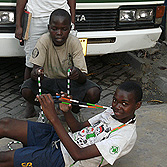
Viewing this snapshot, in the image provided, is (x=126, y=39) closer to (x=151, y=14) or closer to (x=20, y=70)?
(x=151, y=14)

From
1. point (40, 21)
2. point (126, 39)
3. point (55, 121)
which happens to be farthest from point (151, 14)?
point (55, 121)

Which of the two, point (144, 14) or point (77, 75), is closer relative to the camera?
point (77, 75)

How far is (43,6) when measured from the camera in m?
3.35

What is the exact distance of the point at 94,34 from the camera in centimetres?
406

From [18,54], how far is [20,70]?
3.47 ft

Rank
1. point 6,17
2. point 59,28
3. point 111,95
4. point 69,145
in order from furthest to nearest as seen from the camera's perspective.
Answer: point 111,95, point 6,17, point 59,28, point 69,145

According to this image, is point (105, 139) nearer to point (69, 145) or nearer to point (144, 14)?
point (69, 145)

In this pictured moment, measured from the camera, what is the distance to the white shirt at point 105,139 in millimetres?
2156

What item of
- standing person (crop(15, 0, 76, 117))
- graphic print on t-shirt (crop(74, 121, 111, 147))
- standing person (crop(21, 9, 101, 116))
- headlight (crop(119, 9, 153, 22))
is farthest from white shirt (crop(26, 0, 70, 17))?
graphic print on t-shirt (crop(74, 121, 111, 147))

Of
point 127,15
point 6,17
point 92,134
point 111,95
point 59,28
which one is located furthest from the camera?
point 111,95

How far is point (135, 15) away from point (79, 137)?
7.77 ft

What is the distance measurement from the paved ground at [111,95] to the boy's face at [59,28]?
35.7 inches

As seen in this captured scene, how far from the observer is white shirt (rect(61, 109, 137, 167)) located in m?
2.16

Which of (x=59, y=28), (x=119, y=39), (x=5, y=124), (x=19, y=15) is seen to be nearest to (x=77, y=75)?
(x=59, y=28)
